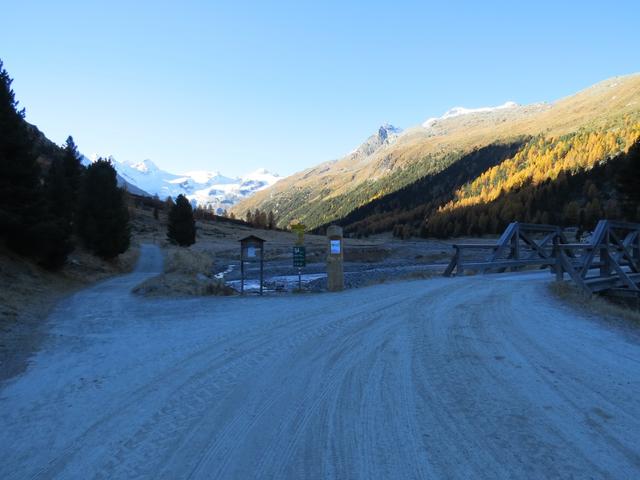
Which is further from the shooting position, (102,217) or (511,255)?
(102,217)

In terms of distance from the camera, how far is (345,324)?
8594 mm

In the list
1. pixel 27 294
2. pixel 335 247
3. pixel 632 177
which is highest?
pixel 632 177

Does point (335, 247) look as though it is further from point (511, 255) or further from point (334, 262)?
point (511, 255)

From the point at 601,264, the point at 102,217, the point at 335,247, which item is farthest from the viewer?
the point at 102,217

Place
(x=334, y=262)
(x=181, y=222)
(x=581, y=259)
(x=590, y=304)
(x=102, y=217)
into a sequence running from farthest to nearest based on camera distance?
(x=181, y=222) < (x=102, y=217) < (x=581, y=259) < (x=334, y=262) < (x=590, y=304)

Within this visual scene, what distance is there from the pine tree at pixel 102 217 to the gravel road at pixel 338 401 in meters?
25.5

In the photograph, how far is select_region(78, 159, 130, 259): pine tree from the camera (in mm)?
31984

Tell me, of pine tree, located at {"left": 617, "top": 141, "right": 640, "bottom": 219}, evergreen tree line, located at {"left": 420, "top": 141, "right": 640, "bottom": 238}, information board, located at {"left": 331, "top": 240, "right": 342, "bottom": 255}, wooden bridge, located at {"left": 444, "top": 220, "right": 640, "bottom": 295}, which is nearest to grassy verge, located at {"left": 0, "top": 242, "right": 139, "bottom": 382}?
information board, located at {"left": 331, "top": 240, "right": 342, "bottom": 255}

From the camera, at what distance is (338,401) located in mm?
4637

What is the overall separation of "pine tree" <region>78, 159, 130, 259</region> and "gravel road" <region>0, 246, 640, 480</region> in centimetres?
2547

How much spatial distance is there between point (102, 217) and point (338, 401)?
32.3m

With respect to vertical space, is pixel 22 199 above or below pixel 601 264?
above

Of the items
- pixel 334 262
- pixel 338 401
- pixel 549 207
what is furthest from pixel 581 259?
pixel 549 207

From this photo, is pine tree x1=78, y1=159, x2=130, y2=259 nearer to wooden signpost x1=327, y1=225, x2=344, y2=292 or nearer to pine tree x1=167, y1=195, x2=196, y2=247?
wooden signpost x1=327, y1=225, x2=344, y2=292
